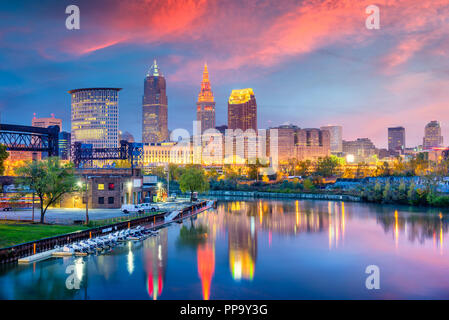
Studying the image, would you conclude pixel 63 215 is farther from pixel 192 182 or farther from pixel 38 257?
pixel 192 182

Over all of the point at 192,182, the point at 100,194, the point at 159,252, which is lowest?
the point at 159,252

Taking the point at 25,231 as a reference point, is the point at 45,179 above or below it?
above

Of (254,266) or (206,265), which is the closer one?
(254,266)

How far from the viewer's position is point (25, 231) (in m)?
40.3

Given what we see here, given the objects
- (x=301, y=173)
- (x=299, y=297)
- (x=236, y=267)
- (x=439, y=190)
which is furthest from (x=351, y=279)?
(x=301, y=173)

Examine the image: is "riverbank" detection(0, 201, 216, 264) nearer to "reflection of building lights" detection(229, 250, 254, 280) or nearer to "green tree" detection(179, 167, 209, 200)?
Result: "reflection of building lights" detection(229, 250, 254, 280)

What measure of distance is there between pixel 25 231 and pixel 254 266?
2227 cm

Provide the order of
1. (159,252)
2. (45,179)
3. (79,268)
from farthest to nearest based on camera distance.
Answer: (45,179)
(159,252)
(79,268)

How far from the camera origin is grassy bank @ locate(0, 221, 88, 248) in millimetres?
36688

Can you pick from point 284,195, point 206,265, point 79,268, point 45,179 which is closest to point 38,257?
point 79,268

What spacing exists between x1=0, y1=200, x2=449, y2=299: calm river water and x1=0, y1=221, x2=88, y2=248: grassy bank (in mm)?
4091

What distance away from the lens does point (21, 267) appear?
33031 mm

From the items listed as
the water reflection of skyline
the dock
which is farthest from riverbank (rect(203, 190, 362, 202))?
the dock
